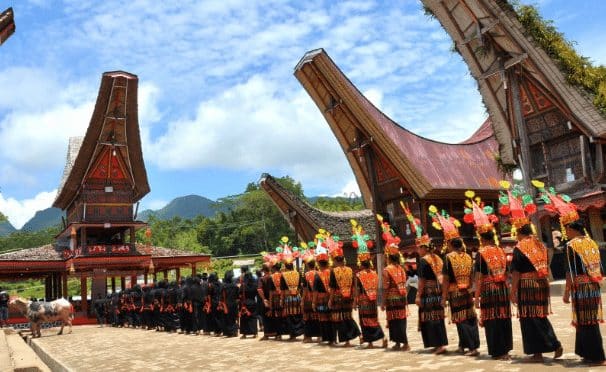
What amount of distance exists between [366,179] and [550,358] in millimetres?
17510

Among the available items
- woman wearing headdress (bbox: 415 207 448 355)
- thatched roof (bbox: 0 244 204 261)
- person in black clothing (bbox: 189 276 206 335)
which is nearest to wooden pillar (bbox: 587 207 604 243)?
woman wearing headdress (bbox: 415 207 448 355)

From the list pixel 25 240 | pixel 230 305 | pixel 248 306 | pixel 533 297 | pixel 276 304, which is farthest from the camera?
pixel 25 240

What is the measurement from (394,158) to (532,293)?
14.5 meters

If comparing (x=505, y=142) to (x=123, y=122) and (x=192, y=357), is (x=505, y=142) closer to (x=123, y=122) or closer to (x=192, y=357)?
(x=192, y=357)

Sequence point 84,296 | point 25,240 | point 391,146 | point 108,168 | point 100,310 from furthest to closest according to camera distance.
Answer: point 25,240, point 108,168, point 84,296, point 100,310, point 391,146

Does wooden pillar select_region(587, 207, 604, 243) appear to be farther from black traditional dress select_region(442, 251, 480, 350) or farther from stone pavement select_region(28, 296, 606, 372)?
black traditional dress select_region(442, 251, 480, 350)

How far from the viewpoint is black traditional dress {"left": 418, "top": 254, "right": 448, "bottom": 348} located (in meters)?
8.46

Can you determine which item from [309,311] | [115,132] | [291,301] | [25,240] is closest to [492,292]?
[309,311]

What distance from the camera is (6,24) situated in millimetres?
7324

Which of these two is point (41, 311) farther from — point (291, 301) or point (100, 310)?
point (291, 301)

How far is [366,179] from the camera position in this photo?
79.9ft

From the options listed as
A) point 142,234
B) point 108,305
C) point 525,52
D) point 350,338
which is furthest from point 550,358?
point 142,234

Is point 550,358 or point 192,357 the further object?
point 192,357

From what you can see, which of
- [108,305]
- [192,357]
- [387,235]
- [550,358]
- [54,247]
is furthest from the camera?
[54,247]
